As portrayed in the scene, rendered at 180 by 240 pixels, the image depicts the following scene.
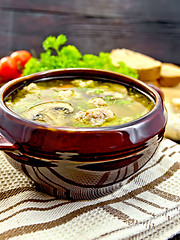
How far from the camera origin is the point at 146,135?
5.05 feet

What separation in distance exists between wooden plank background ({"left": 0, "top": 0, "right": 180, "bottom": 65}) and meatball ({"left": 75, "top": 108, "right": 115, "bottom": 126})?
371 cm

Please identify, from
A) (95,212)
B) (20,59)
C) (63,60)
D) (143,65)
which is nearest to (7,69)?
(20,59)

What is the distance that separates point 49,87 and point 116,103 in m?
0.42

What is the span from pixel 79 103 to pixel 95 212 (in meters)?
0.59

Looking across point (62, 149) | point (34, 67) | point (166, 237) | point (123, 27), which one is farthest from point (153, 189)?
point (123, 27)

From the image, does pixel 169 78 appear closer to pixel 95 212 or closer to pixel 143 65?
pixel 143 65

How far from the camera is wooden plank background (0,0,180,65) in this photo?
5.36 meters

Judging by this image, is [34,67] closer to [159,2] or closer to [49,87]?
[49,87]

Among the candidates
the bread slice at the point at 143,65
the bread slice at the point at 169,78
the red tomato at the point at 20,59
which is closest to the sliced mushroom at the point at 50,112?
the bread slice at the point at 143,65

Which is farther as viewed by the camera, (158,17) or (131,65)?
(158,17)

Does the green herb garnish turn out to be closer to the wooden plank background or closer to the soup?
the soup

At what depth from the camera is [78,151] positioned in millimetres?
1430

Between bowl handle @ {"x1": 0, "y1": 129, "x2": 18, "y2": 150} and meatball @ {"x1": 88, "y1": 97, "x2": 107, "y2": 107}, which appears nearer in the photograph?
bowl handle @ {"x1": 0, "y1": 129, "x2": 18, "y2": 150}

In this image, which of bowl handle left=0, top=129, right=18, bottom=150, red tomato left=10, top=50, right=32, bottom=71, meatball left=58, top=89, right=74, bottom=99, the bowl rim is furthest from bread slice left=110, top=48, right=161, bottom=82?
bowl handle left=0, top=129, right=18, bottom=150
